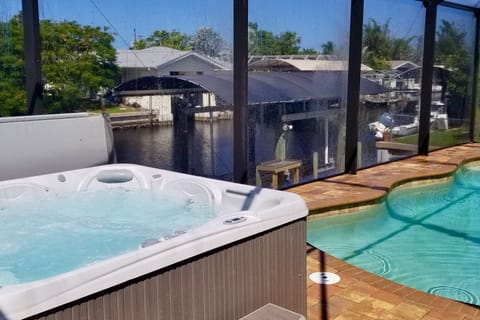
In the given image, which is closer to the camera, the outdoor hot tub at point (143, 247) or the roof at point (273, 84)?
the outdoor hot tub at point (143, 247)

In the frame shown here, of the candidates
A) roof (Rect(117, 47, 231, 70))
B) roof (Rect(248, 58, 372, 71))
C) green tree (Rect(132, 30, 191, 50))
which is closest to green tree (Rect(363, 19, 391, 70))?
roof (Rect(248, 58, 372, 71))

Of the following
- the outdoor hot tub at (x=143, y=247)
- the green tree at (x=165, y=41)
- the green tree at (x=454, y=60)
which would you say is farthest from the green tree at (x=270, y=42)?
the green tree at (x=454, y=60)

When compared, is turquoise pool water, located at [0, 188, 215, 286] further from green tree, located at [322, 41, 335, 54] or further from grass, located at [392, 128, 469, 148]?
grass, located at [392, 128, 469, 148]

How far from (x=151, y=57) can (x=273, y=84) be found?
5.61ft

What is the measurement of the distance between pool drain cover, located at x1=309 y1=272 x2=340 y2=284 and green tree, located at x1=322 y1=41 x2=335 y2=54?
3927 millimetres

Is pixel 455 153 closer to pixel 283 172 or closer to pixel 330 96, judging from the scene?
pixel 330 96

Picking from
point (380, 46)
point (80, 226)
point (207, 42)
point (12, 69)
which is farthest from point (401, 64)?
point (80, 226)

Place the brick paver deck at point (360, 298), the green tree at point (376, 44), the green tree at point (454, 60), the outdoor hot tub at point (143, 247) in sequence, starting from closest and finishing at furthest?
the outdoor hot tub at point (143, 247), the brick paver deck at point (360, 298), the green tree at point (376, 44), the green tree at point (454, 60)

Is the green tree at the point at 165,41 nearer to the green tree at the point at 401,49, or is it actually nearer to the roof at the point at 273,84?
the roof at the point at 273,84

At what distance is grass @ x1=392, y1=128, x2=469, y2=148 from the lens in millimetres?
8930

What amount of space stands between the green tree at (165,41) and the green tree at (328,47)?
7.72 ft

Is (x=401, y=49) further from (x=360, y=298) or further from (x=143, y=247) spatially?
(x=143, y=247)

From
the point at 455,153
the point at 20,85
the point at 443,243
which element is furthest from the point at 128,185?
the point at 455,153

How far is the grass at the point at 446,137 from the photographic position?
8930 mm
